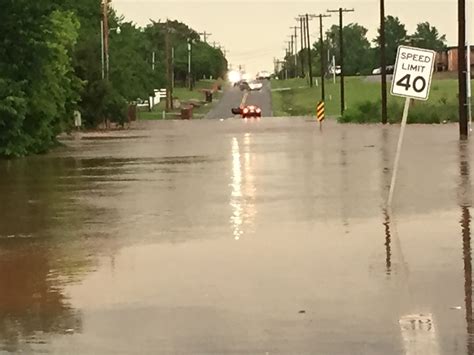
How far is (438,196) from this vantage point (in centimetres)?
2019

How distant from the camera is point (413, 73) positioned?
18328mm

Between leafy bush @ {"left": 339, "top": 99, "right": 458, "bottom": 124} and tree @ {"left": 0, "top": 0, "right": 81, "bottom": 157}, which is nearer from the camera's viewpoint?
tree @ {"left": 0, "top": 0, "right": 81, "bottom": 157}

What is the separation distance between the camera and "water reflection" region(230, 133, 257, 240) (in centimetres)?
1703

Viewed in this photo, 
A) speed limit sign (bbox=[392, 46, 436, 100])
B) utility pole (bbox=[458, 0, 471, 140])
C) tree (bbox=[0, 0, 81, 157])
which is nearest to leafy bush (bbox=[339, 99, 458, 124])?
utility pole (bbox=[458, 0, 471, 140])

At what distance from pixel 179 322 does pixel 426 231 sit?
6395mm

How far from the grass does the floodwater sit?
62.2 m

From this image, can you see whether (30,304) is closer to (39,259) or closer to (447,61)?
(39,259)

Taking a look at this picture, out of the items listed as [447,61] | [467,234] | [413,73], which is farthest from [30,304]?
[447,61]

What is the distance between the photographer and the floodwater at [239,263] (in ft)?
30.7

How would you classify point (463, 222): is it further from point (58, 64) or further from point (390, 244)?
point (58, 64)

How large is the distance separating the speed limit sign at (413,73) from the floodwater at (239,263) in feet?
6.08

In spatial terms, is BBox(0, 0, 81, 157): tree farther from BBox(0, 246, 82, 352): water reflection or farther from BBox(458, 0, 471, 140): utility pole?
BBox(0, 246, 82, 352): water reflection

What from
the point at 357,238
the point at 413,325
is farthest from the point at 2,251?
the point at 413,325

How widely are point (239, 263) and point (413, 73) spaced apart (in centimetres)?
651
